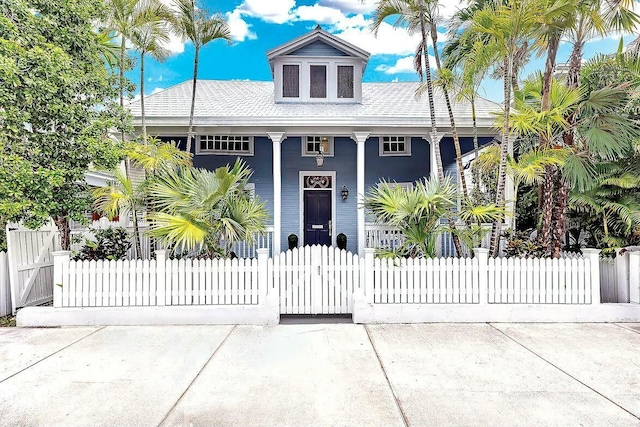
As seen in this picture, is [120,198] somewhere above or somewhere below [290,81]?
below

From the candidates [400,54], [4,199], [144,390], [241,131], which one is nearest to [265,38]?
[400,54]

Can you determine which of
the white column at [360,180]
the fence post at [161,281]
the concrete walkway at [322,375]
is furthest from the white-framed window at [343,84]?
the concrete walkway at [322,375]

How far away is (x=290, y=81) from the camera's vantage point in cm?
981

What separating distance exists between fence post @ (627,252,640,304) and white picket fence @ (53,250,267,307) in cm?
549

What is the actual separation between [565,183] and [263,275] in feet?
16.7

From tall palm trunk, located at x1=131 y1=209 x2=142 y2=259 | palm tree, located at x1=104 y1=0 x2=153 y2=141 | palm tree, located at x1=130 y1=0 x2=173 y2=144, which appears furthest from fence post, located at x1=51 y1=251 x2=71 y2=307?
palm tree, located at x1=104 y1=0 x2=153 y2=141

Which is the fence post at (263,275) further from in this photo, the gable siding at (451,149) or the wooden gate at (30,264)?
Result: the gable siding at (451,149)

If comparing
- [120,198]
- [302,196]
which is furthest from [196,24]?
[302,196]

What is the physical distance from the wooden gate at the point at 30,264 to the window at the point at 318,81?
268 inches

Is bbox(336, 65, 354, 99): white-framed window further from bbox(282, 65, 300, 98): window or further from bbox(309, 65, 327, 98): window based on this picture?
bbox(282, 65, 300, 98): window

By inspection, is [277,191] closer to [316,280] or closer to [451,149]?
[316,280]

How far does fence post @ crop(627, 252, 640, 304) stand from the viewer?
17.4 ft

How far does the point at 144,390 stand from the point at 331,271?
282 cm

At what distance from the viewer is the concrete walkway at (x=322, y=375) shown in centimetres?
282
